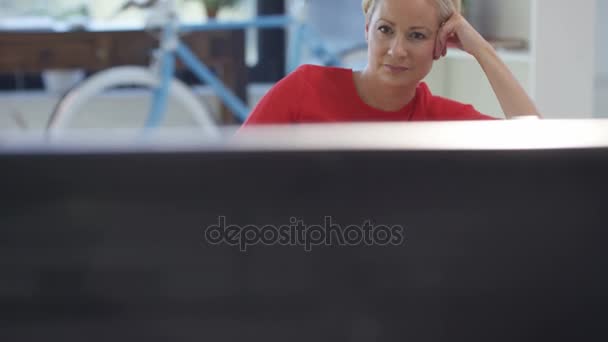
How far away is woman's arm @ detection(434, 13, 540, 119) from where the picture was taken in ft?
2.87

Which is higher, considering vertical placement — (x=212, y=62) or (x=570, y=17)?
(x=570, y=17)

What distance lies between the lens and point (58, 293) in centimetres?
39

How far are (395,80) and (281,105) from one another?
13cm

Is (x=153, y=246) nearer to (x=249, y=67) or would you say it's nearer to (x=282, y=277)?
(x=282, y=277)

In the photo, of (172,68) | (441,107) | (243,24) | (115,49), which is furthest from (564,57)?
(115,49)

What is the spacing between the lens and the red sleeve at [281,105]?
96cm

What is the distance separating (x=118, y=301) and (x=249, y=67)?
3360mm

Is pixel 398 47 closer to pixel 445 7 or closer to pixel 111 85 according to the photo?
pixel 445 7

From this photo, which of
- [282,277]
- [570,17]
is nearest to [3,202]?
[282,277]

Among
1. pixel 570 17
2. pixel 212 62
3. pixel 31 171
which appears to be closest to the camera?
pixel 31 171

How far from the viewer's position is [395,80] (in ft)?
3.03

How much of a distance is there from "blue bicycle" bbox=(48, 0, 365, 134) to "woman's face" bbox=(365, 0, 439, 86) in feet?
7.33

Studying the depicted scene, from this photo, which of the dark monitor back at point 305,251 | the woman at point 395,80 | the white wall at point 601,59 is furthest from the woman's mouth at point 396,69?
the white wall at point 601,59

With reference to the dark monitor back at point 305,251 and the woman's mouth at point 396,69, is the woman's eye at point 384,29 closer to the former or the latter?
the woman's mouth at point 396,69
